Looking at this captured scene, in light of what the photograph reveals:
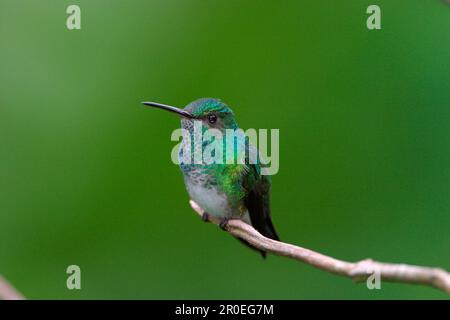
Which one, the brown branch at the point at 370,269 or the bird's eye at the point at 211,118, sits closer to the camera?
the brown branch at the point at 370,269

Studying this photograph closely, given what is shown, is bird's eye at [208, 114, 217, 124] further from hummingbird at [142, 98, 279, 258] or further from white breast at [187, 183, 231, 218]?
white breast at [187, 183, 231, 218]

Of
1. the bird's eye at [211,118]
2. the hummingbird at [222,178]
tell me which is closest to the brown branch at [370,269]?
the hummingbird at [222,178]

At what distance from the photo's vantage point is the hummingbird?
2.34m

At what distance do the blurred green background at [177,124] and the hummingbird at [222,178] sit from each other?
2.24ft

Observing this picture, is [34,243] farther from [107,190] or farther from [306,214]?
[306,214]

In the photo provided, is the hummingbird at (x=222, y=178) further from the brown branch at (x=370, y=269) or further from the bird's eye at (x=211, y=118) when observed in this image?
the brown branch at (x=370, y=269)

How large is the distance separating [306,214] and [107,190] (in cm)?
110

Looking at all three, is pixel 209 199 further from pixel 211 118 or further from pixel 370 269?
pixel 370 269

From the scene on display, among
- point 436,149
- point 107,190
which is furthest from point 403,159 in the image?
point 107,190

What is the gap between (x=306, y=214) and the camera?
127 inches

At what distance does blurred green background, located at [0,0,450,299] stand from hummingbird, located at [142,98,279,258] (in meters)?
0.68

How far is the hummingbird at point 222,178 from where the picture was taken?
2340 mm

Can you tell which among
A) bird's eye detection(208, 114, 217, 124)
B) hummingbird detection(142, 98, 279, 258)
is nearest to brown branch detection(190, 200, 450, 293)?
hummingbird detection(142, 98, 279, 258)

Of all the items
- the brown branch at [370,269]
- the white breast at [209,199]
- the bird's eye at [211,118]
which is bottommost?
the brown branch at [370,269]
